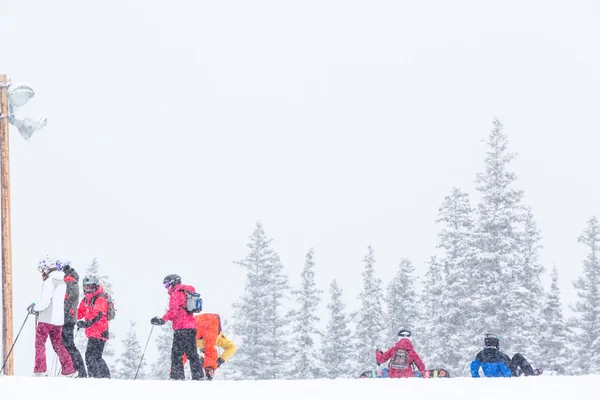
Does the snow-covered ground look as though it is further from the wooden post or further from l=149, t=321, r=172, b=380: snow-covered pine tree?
l=149, t=321, r=172, b=380: snow-covered pine tree

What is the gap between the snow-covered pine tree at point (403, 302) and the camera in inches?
1642

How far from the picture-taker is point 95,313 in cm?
1281

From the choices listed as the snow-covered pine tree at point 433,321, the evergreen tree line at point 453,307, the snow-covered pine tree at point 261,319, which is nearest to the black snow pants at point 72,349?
the evergreen tree line at point 453,307

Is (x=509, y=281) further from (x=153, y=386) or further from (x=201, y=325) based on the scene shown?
(x=153, y=386)

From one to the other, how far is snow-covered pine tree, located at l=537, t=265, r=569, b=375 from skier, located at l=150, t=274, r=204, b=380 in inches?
1008

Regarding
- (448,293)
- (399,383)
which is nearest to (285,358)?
(448,293)

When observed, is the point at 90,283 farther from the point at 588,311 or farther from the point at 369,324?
the point at 369,324

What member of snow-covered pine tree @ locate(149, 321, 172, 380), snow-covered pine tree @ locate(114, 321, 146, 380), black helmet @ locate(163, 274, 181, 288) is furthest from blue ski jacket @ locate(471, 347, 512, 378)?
snow-covered pine tree @ locate(114, 321, 146, 380)

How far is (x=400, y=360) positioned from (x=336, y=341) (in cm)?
2720

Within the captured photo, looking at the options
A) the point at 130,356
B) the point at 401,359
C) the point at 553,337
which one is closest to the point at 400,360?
the point at 401,359

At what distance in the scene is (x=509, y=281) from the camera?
3256 cm

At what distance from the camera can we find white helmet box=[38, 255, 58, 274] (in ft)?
43.0

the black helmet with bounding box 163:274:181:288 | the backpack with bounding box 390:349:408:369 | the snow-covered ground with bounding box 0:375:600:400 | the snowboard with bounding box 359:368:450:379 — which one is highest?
the black helmet with bounding box 163:274:181:288

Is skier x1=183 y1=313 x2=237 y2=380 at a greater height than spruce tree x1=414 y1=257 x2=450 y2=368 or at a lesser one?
lesser
